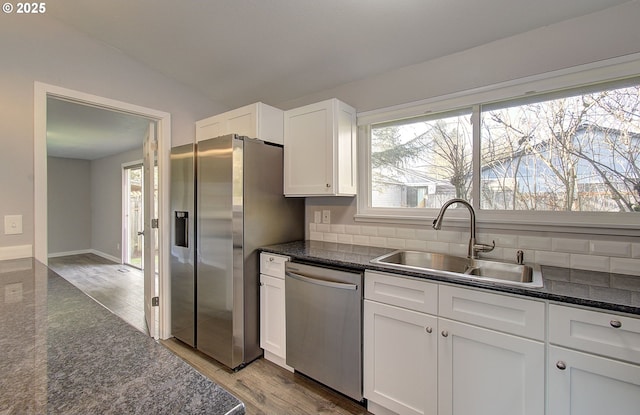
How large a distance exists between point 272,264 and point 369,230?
836mm

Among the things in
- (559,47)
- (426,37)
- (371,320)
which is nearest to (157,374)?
(371,320)

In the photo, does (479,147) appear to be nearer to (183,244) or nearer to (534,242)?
(534,242)

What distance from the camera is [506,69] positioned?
5.93 feet

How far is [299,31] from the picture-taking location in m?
1.99

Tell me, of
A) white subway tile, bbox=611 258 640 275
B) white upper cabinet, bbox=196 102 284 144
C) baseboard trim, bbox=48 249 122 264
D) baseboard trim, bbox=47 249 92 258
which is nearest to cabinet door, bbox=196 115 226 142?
white upper cabinet, bbox=196 102 284 144

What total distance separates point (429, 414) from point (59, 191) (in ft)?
27.5

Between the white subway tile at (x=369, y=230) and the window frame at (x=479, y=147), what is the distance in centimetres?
6

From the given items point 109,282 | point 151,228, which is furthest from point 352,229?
point 109,282

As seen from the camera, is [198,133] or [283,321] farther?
[198,133]

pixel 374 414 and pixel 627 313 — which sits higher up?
pixel 627 313

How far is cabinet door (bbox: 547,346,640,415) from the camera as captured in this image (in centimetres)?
107

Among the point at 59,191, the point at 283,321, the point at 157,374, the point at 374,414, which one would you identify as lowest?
the point at 374,414

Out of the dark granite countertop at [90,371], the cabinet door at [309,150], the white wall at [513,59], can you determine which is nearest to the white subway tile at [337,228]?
the cabinet door at [309,150]

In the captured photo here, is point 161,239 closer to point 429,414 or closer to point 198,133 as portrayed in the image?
point 198,133
